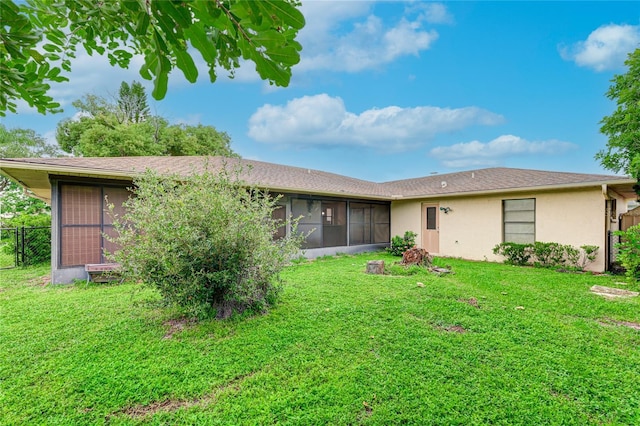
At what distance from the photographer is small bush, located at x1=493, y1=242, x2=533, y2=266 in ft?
28.0

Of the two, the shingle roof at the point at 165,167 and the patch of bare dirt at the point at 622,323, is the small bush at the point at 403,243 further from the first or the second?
the patch of bare dirt at the point at 622,323

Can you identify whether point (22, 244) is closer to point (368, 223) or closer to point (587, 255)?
point (368, 223)

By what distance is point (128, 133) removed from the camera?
1800 centimetres

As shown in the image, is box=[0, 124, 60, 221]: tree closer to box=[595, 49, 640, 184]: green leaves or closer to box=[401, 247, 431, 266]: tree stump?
box=[401, 247, 431, 266]: tree stump

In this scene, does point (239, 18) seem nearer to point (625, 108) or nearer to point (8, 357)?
point (8, 357)

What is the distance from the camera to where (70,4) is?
1.26 meters

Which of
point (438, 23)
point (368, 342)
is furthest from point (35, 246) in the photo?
point (438, 23)

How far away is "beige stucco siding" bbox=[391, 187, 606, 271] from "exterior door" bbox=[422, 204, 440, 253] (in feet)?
0.55

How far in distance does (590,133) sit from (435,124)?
22.9ft

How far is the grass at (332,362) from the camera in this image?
2170 millimetres

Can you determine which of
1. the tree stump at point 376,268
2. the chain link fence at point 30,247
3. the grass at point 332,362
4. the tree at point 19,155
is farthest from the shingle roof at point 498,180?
the tree at point 19,155

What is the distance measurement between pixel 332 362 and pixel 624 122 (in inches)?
517

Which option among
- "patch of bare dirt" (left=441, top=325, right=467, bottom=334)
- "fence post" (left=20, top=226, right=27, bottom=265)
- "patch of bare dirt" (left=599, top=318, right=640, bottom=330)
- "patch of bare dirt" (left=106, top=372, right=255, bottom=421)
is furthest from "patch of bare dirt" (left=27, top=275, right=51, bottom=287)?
"patch of bare dirt" (left=599, top=318, right=640, bottom=330)

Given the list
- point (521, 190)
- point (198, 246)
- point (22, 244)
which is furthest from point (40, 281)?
point (521, 190)
